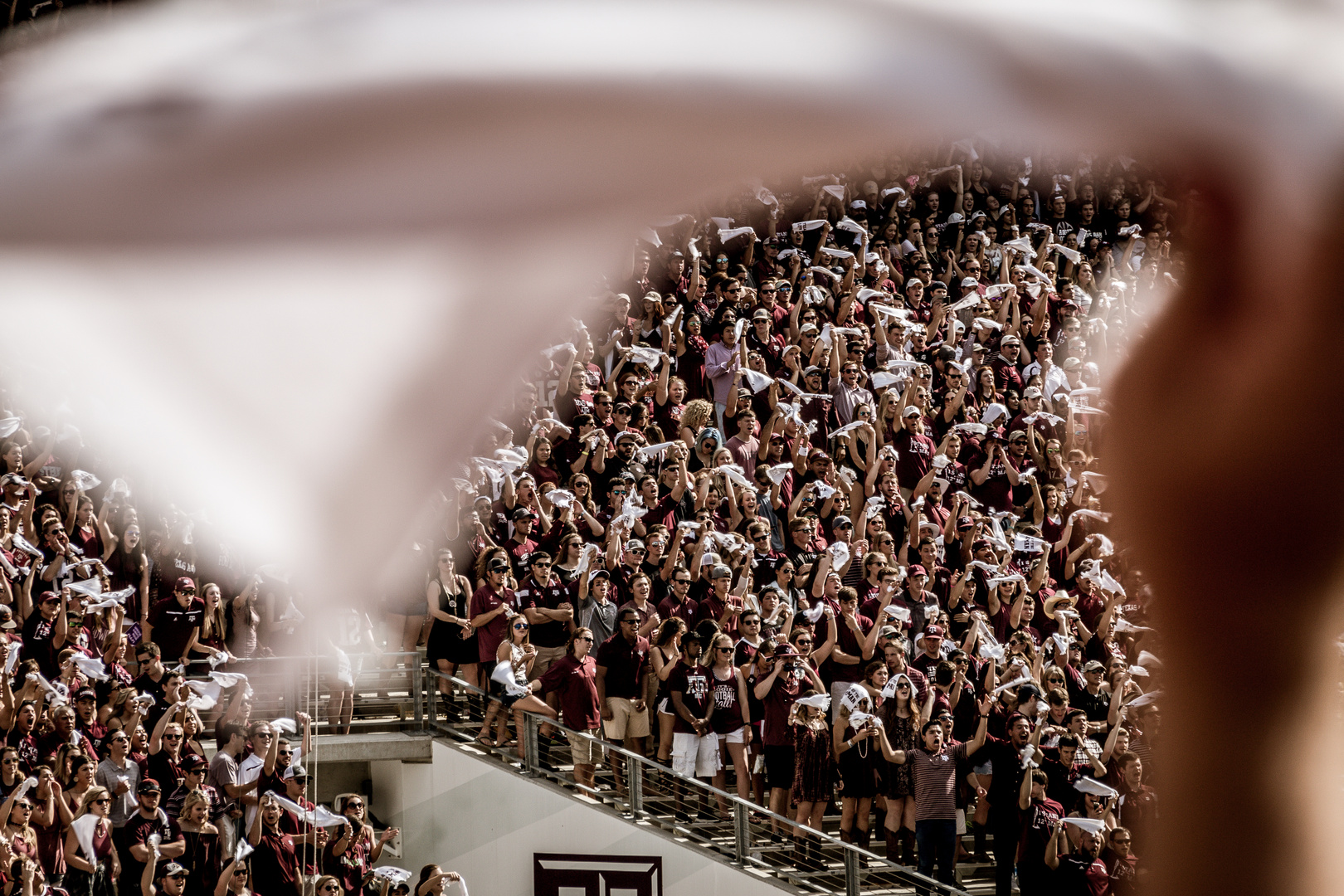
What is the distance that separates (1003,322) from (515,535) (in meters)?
4.70

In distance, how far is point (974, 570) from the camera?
805 centimetres

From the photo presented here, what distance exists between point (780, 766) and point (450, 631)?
5.76 ft

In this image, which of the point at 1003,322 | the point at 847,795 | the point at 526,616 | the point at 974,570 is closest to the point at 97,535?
the point at 526,616

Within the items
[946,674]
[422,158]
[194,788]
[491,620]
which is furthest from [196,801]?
[422,158]

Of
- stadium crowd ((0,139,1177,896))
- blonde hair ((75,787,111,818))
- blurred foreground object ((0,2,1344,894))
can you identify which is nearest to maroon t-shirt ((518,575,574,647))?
stadium crowd ((0,139,1177,896))

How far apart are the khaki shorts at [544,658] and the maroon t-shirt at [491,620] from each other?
207mm

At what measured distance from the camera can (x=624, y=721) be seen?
7.18 m

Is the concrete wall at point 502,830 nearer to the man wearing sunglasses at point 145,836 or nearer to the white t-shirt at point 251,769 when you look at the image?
the white t-shirt at point 251,769

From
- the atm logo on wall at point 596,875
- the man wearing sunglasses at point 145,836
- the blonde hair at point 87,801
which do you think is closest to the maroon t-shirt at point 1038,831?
the atm logo on wall at point 596,875

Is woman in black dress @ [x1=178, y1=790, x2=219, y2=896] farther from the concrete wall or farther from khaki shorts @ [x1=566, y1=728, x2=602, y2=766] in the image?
khaki shorts @ [x1=566, y1=728, x2=602, y2=766]

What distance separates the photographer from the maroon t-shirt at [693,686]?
6.89m

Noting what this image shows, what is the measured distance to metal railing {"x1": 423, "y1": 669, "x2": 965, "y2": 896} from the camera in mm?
6844

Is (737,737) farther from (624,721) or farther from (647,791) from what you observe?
(647,791)

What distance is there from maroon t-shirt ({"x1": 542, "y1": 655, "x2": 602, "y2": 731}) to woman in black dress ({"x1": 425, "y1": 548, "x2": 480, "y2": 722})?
1.57 ft
